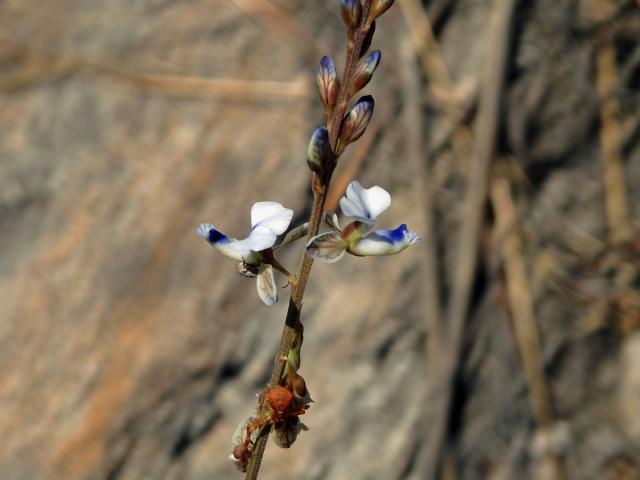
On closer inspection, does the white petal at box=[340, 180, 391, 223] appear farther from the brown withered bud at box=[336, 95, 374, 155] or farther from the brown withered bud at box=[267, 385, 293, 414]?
the brown withered bud at box=[267, 385, 293, 414]

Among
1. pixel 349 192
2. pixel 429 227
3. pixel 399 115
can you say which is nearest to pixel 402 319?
pixel 429 227

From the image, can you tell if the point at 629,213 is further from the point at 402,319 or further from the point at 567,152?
the point at 402,319

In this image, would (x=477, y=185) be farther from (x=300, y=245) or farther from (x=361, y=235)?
(x=361, y=235)

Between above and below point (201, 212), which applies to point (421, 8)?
above

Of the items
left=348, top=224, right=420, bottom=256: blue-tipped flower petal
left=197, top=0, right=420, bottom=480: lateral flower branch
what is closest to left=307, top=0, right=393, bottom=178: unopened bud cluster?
left=197, top=0, right=420, bottom=480: lateral flower branch


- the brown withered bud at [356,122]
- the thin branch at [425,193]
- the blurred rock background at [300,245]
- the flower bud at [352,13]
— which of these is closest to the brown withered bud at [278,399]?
the brown withered bud at [356,122]

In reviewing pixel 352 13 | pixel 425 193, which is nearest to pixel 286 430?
pixel 352 13
